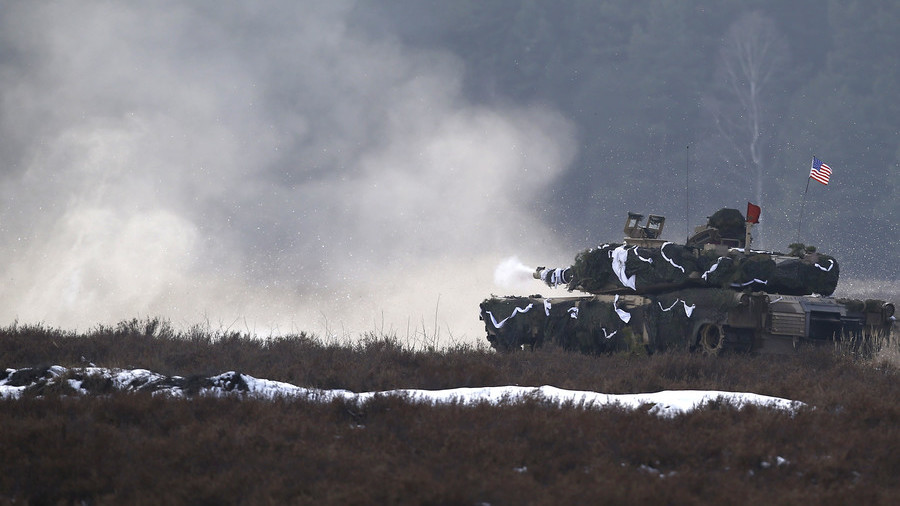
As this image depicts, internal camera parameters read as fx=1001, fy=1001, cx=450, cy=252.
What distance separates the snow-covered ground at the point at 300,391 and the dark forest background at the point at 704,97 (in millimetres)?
58403

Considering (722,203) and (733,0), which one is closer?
(722,203)

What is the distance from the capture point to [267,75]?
77.6 m

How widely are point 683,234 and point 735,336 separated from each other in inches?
2145

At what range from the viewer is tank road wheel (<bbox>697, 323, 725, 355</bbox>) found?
18.6 meters

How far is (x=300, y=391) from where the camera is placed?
11953 mm

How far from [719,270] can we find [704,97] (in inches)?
2480

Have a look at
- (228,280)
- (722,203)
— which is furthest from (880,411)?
(722,203)

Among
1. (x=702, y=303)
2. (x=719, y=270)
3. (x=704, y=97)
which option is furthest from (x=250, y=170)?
(x=702, y=303)

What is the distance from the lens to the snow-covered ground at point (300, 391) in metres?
11.4

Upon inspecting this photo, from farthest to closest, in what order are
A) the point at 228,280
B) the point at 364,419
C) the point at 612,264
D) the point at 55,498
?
the point at 228,280 → the point at 612,264 → the point at 364,419 → the point at 55,498

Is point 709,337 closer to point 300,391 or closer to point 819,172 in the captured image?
point 819,172

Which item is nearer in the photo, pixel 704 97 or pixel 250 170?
pixel 250 170

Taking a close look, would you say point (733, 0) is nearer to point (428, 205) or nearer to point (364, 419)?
point (428, 205)

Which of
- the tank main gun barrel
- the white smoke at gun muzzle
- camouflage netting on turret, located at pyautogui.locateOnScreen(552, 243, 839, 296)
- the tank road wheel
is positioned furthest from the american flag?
the white smoke at gun muzzle
